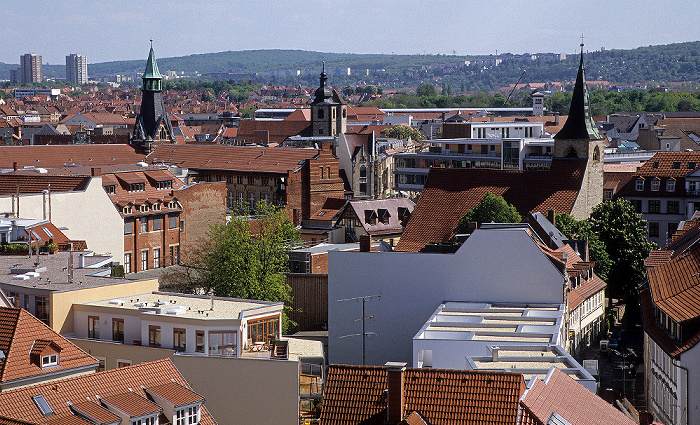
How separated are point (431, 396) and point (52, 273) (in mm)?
20689

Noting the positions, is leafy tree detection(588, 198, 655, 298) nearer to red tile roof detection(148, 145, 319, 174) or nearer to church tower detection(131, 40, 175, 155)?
red tile roof detection(148, 145, 319, 174)

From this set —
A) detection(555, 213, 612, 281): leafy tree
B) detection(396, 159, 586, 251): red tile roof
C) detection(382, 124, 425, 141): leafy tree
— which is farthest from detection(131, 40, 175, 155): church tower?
detection(555, 213, 612, 281): leafy tree

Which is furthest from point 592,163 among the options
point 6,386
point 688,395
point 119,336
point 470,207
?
point 6,386

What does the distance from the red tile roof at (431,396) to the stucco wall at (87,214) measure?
34.9 metres

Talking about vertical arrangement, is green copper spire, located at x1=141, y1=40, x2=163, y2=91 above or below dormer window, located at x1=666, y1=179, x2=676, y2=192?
above

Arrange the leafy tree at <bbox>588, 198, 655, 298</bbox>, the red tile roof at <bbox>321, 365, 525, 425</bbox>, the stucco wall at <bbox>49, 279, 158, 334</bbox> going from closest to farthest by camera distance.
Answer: the red tile roof at <bbox>321, 365, 525, 425</bbox> < the stucco wall at <bbox>49, 279, 158, 334</bbox> < the leafy tree at <bbox>588, 198, 655, 298</bbox>

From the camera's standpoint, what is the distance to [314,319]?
170 feet

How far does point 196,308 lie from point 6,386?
882cm

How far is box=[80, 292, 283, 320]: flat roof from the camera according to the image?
33.7 meters

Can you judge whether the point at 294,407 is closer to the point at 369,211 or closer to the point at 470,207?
the point at 470,207

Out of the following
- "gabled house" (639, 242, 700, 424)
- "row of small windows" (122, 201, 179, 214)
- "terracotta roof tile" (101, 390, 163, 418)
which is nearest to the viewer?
"terracotta roof tile" (101, 390, 163, 418)

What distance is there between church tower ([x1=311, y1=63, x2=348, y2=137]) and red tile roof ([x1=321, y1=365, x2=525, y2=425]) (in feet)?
434

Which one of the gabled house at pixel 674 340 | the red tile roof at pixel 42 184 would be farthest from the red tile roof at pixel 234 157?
the gabled house at pixel 674 340

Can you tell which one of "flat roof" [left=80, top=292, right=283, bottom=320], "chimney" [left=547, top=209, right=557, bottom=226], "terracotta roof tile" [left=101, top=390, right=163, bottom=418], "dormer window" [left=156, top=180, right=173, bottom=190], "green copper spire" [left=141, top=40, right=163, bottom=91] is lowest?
"terracotta roof tile" [left=101, top=390, right=163, bottom=418]
